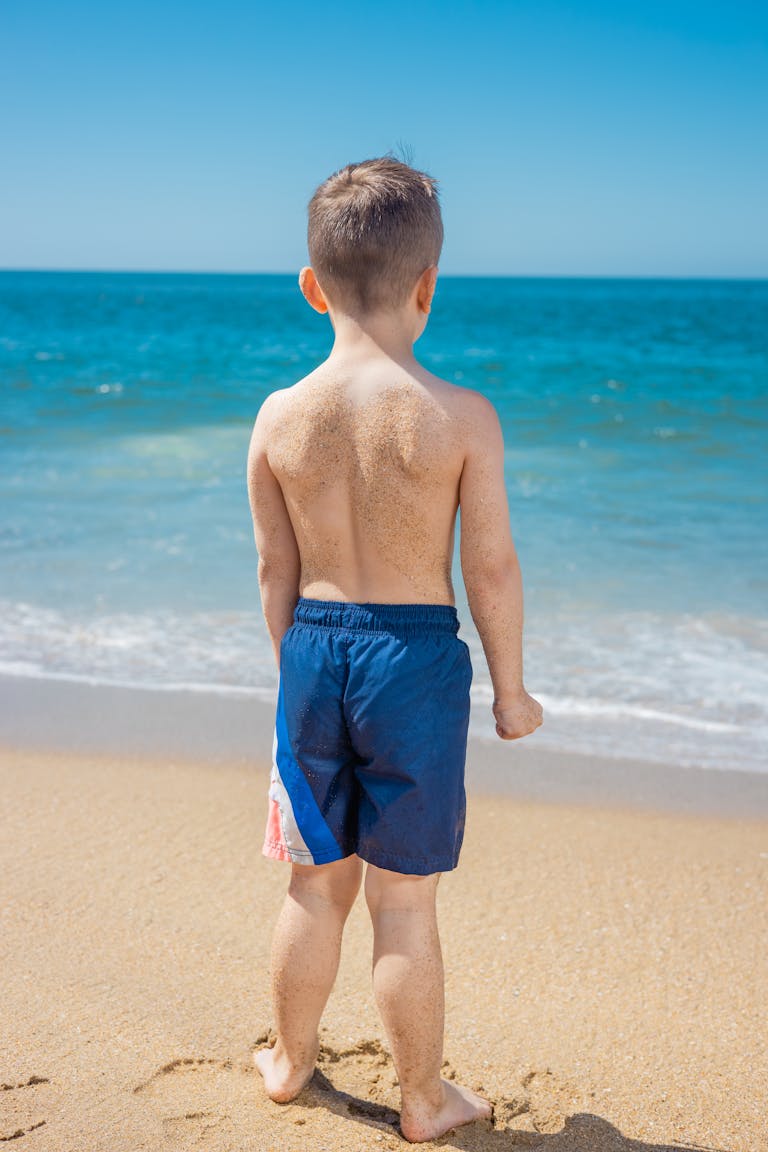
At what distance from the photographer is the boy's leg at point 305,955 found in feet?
6.59

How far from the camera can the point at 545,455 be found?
1180cm

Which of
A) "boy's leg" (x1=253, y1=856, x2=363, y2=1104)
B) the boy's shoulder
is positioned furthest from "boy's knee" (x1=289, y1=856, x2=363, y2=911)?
the boy's shoulder

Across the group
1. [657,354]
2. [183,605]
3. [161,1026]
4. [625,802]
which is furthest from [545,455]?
[657,354]

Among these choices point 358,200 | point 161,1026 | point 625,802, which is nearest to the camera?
point 358,200

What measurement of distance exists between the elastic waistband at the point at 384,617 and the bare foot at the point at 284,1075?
0.84 meters

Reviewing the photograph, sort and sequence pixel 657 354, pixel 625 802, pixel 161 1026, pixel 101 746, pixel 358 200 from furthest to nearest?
pixel 657 354
pixel 101 746
pixel 625 802
pixel 161 1026
pixel 358 200

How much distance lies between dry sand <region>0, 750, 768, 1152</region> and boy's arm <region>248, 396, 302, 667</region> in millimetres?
847

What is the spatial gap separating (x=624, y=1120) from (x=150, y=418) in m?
13.6

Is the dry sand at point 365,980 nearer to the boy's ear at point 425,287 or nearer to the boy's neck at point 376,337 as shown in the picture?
the boy's neck at point 376,337

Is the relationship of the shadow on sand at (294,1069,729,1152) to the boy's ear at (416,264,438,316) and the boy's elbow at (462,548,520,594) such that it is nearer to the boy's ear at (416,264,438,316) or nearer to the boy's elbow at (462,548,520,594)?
the boy's elbow at (462,548,520,594)

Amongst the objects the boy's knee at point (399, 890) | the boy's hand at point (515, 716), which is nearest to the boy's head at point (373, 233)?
the boy's hand at point (515, 716)

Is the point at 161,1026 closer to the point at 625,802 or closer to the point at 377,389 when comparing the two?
the point at 377,389

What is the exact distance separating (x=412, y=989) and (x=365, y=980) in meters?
0.66

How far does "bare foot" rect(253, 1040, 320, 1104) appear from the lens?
206 cm
